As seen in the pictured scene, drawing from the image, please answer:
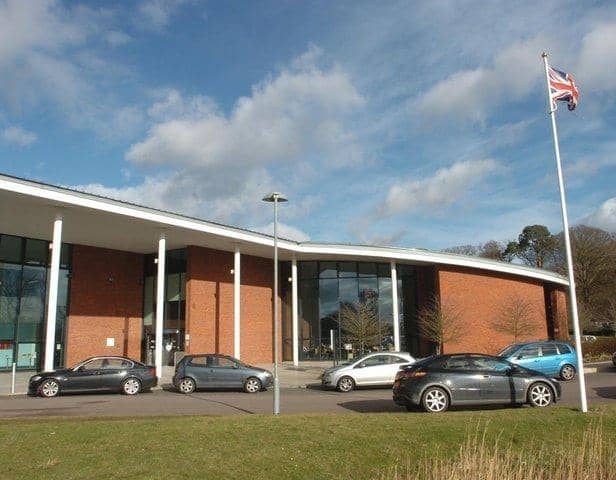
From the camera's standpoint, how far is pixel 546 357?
21.8 metres

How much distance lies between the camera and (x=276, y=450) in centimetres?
847

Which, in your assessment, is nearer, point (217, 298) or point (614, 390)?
point (614, 390)

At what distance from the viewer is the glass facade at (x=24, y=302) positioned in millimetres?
27312

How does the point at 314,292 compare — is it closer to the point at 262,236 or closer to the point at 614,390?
the point at 262,236

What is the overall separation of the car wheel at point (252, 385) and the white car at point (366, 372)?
229 centimetres

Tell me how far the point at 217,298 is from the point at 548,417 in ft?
73.9

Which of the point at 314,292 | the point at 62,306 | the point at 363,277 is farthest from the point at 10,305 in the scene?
the point at 363,277

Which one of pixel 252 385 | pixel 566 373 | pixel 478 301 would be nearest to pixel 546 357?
pixel 566 373

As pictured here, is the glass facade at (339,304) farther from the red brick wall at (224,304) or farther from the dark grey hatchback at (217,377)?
the dark grey hatchback at (217,377)

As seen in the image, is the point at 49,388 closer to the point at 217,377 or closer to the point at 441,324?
the point at 217,377

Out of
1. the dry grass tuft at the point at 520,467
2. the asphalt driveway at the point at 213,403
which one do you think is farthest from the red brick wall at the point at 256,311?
the dry grass tuft at the point at 520,467

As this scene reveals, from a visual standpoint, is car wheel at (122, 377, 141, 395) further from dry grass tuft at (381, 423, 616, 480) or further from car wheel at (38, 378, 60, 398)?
dry grass tuft at (381, 423, 616, 480)

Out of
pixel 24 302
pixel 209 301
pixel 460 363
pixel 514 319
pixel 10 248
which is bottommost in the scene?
pixel 460 363

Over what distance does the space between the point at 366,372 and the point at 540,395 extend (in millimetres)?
8040
